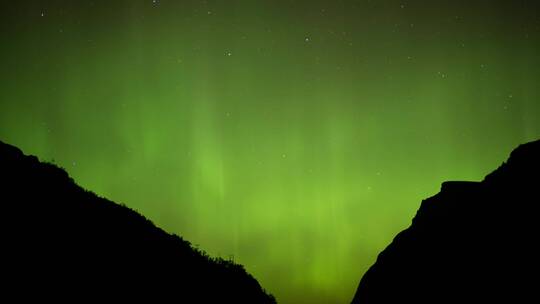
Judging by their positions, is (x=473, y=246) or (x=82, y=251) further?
(x=473, y=246)

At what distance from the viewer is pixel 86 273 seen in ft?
77.7

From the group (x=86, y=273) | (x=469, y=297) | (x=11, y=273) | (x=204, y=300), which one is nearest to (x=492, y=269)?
(x=469, y=297)

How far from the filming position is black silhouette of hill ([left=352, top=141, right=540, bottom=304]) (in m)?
23.8

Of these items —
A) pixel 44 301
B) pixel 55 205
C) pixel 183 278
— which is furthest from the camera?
pixel 183 278

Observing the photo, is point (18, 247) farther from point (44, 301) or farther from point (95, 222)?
point (95, 222)

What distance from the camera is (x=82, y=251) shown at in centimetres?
2519

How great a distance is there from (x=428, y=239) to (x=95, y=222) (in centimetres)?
2247

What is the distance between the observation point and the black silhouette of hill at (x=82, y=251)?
69.5 ft

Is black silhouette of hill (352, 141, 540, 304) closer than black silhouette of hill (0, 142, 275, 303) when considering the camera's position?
No

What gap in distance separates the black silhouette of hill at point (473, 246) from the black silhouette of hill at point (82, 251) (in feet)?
42.7

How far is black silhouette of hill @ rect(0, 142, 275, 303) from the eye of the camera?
69.5ft

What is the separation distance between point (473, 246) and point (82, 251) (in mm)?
22393

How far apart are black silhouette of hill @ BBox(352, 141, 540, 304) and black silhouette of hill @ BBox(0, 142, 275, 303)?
1301 centimetres

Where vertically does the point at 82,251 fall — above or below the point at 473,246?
below
